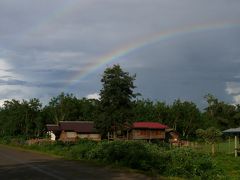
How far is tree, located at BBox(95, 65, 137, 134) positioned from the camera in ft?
204

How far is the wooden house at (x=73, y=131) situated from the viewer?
3600 inches

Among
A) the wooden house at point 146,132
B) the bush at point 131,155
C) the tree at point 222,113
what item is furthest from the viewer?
the tree at point 222,113

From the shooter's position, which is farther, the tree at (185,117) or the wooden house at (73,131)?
the tree at (185,117)

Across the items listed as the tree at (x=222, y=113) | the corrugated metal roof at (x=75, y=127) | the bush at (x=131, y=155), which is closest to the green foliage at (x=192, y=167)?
the bush at (x=131, y=155)

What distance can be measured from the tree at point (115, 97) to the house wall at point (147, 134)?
73.2ft

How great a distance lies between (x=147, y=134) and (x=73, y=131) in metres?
15.6

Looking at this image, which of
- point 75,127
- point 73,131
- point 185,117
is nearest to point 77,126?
point 75,127

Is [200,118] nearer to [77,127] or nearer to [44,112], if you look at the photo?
[77,127]

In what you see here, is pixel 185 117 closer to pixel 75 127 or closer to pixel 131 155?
pixel 75 127

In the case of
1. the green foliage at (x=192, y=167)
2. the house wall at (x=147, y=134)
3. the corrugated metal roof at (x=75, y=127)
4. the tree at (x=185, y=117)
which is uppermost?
the tree at (x=185, y=117)

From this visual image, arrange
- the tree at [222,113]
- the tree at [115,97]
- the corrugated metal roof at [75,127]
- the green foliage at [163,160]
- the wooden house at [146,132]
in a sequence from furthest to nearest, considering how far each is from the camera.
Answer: the tree at [222,113] → the corrugated metal roof at [75,127] → the wooden house at [146,132] → the tree at [115,97] → the green foliage at [163,160]

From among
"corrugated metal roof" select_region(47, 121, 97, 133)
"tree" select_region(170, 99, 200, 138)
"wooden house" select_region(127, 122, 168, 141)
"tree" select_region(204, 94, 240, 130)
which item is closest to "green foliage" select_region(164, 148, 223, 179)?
"wooden house" select_region(127, 122, 168, 141)

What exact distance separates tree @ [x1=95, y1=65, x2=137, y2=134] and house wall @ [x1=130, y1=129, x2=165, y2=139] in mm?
22317

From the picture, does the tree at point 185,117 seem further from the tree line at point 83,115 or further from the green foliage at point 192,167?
the green foliage at point 192,167
